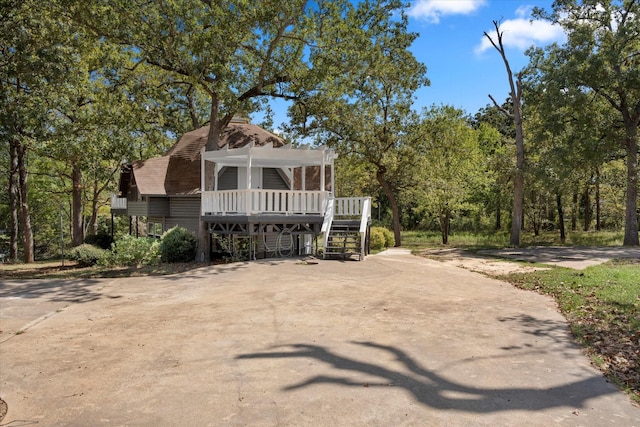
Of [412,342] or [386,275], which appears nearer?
[412,342]

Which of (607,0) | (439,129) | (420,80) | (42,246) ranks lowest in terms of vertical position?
(42,246)

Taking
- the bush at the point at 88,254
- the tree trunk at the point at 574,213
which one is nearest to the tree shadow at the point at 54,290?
the bush at the point at 88,254

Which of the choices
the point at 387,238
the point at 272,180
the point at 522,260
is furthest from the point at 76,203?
the point at 522,260

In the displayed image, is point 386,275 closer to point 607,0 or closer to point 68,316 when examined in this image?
point 68,316

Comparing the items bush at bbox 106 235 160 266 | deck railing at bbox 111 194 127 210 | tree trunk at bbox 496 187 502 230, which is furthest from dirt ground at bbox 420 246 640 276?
tree trunk at bbox 496 187 502 230

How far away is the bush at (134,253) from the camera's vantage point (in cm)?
1432

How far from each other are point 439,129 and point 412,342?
17.8 metres

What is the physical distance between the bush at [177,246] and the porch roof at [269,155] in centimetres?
288

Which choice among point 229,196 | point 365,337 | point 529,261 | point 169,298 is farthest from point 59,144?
point 529,261

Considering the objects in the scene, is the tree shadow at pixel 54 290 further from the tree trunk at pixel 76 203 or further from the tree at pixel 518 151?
the tree at pixel 518 151

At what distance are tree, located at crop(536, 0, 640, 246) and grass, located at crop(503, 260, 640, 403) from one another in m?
10.5

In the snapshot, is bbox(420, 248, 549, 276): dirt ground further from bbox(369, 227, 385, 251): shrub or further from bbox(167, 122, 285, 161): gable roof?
bbox(167, 122, 285, 161): gable roof

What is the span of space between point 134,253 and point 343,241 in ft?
23.7

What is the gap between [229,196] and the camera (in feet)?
47.4
